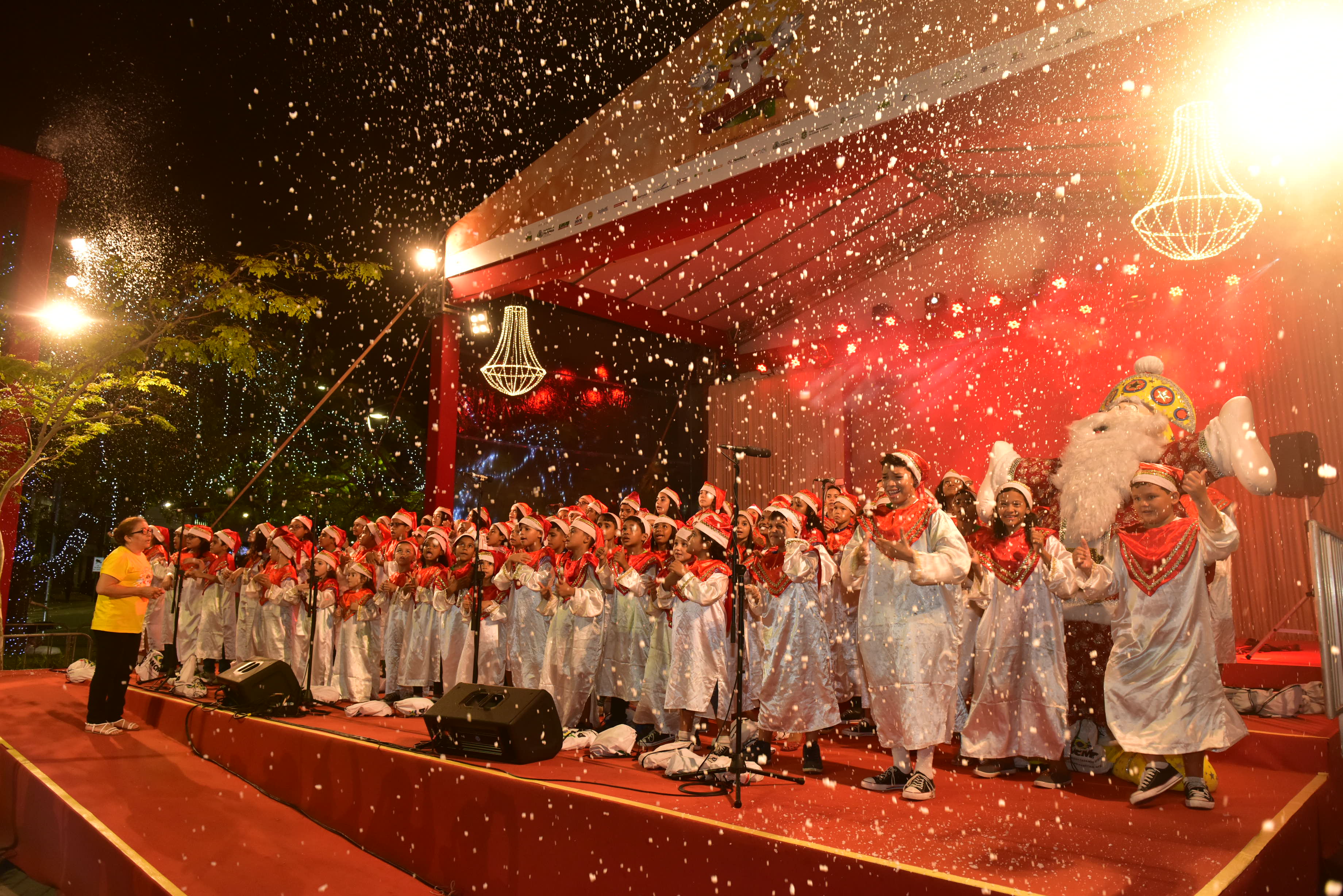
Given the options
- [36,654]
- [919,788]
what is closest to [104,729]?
[919,788]

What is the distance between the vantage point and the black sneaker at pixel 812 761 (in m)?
4.45

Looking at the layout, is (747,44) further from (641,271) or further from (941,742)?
(941,742)

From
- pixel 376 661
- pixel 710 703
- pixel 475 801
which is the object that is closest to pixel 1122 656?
pixel 710 703

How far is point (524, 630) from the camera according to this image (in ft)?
22.7

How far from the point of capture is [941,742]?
3893 mm

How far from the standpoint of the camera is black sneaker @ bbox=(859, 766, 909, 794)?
156 inches

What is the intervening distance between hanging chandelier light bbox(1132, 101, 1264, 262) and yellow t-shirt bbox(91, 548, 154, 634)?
8010 mm

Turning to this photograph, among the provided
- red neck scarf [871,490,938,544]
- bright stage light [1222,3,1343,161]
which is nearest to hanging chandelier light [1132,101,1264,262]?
bright stage light [1222,3,1343,161]

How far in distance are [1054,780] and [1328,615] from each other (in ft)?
4.88

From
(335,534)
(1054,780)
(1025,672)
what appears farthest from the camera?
(335,534)

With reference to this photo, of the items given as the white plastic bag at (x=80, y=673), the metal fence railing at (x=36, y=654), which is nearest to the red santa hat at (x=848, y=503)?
the white plastic bag at (x=80, y=673)

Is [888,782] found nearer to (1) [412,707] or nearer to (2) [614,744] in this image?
(2) [614,744]

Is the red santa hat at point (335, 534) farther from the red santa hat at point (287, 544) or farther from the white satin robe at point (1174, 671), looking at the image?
the white satin robe at point (1174, 671)

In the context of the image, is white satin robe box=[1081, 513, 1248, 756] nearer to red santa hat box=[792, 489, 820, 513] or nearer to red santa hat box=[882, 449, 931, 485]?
red santa hat box=[882, 449, 931, 485]
